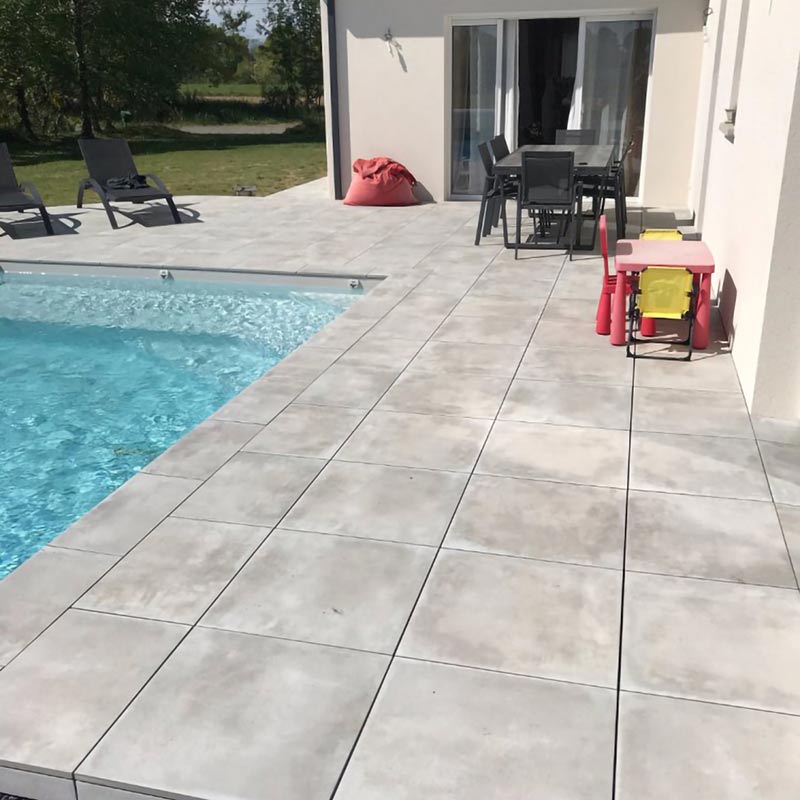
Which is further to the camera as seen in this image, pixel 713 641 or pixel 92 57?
pixel 92 57

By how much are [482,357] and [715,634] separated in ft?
8.96

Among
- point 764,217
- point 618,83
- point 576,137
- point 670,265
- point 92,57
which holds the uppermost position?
point 92,57

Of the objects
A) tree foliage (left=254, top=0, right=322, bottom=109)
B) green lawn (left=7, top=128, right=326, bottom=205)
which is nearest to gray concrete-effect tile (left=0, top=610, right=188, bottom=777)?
green lawn (left=7, top=128, right=326, bottom=205)

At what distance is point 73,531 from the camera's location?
10.6 feet

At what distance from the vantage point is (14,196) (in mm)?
9273

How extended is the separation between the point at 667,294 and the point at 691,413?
1.03m

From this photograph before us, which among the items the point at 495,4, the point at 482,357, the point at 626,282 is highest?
the point at 495,4

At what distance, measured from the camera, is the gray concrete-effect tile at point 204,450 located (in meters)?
3.69

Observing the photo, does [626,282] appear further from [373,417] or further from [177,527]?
[177,527]

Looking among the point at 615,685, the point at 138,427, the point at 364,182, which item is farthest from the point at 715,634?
the point at 364,182

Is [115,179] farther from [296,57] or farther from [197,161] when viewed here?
[296,57]

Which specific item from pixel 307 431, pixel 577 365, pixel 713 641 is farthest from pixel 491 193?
pixel 713 641

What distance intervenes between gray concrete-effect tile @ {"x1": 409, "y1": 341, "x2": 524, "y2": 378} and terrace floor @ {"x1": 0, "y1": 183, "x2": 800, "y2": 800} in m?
0.07

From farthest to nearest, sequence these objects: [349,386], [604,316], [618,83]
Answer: [618,83] < [604,316] < [349,386]
